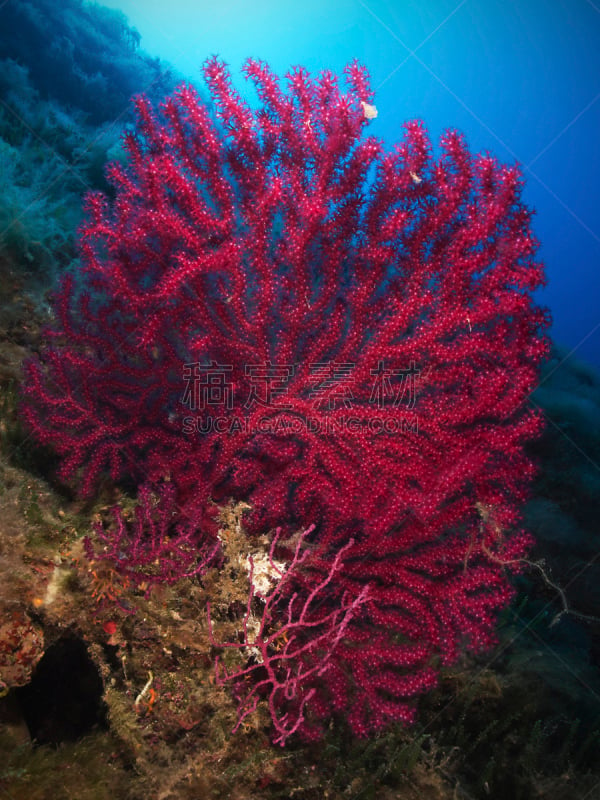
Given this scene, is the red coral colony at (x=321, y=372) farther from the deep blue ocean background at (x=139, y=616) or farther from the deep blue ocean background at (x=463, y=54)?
the deep blue ocean background at (x=463, y=54)

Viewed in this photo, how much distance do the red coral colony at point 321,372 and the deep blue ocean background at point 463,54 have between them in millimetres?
34001

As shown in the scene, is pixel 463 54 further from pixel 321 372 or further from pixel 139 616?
pixel 139 616

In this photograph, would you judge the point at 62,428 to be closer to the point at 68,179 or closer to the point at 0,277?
the point at 0,277

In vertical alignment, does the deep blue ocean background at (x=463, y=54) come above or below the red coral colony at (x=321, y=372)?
above

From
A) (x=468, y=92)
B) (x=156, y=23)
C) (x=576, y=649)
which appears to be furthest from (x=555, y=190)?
(x=576, y=649)

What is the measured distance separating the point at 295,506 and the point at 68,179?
4913 mm

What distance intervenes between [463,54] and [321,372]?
58.1 metres

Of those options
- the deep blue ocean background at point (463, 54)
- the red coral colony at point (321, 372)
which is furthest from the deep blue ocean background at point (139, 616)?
the deep blue ocean background at point (463, 54)

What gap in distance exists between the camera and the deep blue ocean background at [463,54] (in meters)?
36.6

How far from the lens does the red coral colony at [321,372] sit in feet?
8.15

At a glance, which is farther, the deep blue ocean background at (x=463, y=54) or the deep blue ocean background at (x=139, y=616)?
the deep blue ocean background at (x=463, y=54)

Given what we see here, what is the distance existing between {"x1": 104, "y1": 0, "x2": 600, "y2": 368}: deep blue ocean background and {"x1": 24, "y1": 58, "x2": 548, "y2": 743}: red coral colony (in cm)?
3400

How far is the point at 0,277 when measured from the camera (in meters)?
3.67

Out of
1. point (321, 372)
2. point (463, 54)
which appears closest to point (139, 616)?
point (321, 372)
